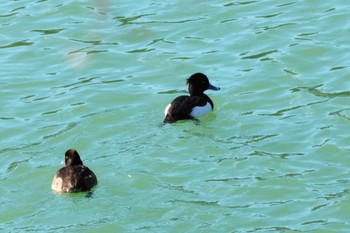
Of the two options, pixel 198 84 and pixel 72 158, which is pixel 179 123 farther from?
pixel 72 158

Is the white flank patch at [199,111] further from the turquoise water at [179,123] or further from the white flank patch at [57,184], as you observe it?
the white flank patch at [57,184]

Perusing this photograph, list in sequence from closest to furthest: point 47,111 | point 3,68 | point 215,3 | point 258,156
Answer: point 258,156 → point 47,111 → point 3,68 → point 215,3

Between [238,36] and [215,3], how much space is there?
177cm

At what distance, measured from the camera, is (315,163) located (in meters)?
15.2

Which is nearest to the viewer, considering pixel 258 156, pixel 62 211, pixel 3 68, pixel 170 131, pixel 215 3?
pixel 62 211

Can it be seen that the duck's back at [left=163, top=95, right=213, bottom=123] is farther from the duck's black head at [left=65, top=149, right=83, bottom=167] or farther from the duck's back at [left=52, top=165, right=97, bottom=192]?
the duck's back at [left=52, top=165, right=97, bottom=192]

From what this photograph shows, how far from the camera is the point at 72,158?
15328mm

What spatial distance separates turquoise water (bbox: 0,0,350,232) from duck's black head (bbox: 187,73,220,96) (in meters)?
0.31

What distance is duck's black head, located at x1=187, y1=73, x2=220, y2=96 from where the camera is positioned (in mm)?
17812

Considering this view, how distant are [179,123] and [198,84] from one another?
1.00m

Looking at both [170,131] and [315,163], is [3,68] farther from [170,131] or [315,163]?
[315,163]

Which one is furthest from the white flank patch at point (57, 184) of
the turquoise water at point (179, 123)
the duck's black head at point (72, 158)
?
the duck's black head at point (72, 158)

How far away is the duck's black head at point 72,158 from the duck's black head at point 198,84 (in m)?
3.02

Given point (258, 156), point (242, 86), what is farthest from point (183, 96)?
point (258, 156)
